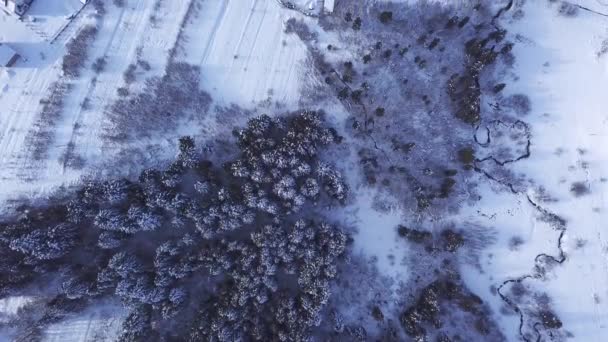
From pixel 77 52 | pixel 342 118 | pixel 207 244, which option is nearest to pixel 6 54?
pixel 77 52

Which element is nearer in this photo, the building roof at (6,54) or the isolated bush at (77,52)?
the building roof at (6,54)

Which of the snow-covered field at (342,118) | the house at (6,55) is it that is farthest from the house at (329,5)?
the house at (6,55)

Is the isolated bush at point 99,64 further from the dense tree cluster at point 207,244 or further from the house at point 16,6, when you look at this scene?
the dense tree cluster at point 207,244

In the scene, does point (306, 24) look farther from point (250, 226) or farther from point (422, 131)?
point (250, 226)

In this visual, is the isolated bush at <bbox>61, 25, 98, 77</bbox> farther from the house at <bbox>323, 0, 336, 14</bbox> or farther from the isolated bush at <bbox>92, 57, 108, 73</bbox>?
the house at <bbox>323, 0, 336, 14</bbox>

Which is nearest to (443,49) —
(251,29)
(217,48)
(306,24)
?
(306,24)

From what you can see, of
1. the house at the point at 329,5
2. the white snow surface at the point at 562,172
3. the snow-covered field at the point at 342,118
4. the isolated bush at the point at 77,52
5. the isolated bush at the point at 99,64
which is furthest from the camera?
the house at the point at 329,5
